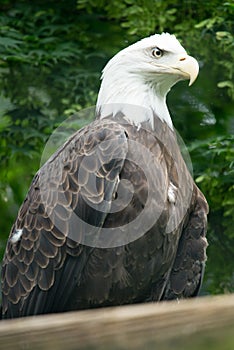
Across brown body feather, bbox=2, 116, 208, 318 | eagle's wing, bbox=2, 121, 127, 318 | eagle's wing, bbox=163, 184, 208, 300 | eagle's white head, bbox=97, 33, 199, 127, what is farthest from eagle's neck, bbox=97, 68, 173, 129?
eagle's wing, bbox=163, 184, 208, 300

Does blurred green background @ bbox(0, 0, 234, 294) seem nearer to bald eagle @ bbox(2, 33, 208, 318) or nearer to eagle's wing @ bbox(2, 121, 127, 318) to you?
bald eagle @ bbox(2, 33, 208, 318)

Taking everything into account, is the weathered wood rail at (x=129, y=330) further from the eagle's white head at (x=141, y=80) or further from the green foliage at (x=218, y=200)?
the green foliage at (x=218, y=200)

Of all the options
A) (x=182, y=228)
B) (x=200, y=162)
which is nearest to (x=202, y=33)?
(x=200, y=162)

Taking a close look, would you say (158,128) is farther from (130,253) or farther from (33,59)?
(33,59)

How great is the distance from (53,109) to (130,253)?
2.01 m

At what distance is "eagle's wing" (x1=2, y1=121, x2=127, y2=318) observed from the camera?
10.8 feet

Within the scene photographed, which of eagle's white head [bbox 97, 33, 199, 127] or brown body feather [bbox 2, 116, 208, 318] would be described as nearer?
brown body feather [bbox 2, 116, 208, 318]

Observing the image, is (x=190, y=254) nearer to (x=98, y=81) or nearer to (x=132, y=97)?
(x=132, y=97)

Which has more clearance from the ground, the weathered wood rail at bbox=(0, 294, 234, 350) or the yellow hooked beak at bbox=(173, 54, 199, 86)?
the weathered wood rail at bbox=(0, 294, 234, 350)

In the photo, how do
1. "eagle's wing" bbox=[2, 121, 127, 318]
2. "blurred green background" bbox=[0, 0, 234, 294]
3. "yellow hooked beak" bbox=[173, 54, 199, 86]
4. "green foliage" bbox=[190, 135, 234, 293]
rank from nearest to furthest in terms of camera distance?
"eagle's wing" bbox=[2, 121, 127, 318], "yellow hooked beak" bbox=[173, 54, 199, 86], "green foliage" bbox=[190, 135, 234, 293], "blurred green background" bbox=[0, 0, 234, 294]

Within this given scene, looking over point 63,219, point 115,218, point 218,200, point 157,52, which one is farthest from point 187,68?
point 218,200

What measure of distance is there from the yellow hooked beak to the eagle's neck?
0.17m

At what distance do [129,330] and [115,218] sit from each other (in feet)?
6.89

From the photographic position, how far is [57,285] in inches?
134
